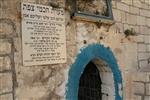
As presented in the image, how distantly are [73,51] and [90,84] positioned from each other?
1132 mm

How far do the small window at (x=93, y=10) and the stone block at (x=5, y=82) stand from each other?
133 centimetres

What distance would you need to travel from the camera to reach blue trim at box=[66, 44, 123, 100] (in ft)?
12.3

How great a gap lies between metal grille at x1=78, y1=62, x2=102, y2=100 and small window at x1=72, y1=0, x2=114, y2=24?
0.85 meters

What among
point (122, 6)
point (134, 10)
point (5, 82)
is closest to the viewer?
point (5, 82)

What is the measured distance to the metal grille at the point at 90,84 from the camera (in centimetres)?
468

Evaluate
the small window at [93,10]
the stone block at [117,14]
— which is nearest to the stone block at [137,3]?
the stone block at [117,14]

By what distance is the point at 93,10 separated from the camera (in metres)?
4.21

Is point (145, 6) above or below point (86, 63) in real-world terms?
above

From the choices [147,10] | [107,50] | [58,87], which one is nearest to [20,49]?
[58,87]

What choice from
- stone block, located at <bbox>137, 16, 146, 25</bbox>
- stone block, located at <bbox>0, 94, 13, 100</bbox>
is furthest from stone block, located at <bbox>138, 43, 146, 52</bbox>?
stone block, located at <bbox>0, 94, 13, 100</bbox>

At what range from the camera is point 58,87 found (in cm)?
354

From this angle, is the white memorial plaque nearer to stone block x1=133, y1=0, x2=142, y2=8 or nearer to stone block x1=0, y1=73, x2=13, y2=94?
stone block x1=0, y1=73, x2=13, y2=94

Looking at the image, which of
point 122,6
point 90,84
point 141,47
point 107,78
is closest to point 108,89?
point 107,78

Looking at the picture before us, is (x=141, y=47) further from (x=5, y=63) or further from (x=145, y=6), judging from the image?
(x=5, y=63)
